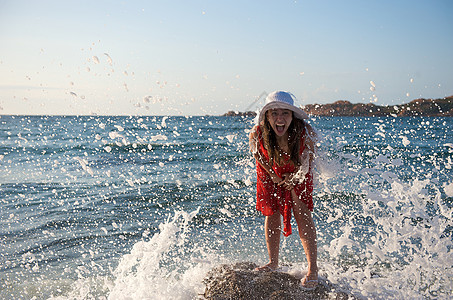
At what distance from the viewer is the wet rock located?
9.49 ft

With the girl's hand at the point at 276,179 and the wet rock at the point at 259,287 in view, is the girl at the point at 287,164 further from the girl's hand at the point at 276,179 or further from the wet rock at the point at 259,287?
the wet rock at the point at 259,287

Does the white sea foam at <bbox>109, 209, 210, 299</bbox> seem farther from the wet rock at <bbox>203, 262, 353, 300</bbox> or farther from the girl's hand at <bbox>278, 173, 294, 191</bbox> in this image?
the girl's hand at <bbox>278, 173, 294, 191</bbox>

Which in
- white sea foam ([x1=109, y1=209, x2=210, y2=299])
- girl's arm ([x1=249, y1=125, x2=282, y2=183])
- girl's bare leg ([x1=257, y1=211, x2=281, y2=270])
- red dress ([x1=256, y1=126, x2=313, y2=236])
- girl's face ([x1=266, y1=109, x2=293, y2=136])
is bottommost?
white sea foam ([x1=109, y1=209, x2=210, y2=299])

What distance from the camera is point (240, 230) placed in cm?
494

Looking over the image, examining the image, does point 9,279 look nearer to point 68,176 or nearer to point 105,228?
point 105,228

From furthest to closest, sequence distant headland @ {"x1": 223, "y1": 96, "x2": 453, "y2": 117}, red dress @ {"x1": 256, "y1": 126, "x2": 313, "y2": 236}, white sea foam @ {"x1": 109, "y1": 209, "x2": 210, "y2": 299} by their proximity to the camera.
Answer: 1. distant headland @ {"x1": 223, "y1": 96, "x2": 453, "y2": 117}
2. red dress @ {"x1": 256, "y1": 126, "x2": 313, "y2": 236}
3. white sea foam @ {"x1": 109, "y1": 209, "x2": 210, "y2": 299}

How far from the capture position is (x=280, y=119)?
10.4ft

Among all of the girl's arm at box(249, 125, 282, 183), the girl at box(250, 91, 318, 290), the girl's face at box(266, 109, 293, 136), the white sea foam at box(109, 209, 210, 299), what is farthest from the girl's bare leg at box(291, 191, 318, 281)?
the white sea foam at box(109, 209, 210, 299)

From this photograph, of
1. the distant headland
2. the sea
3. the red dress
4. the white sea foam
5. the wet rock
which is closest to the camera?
the wet rock

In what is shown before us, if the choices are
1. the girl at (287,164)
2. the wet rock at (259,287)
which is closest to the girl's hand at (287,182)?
the girl at (287,164)

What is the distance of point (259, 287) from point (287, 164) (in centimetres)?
104

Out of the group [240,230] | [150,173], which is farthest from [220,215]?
[150,173]

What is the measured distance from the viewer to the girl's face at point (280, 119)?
3.17m

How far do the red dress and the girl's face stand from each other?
185 mm
